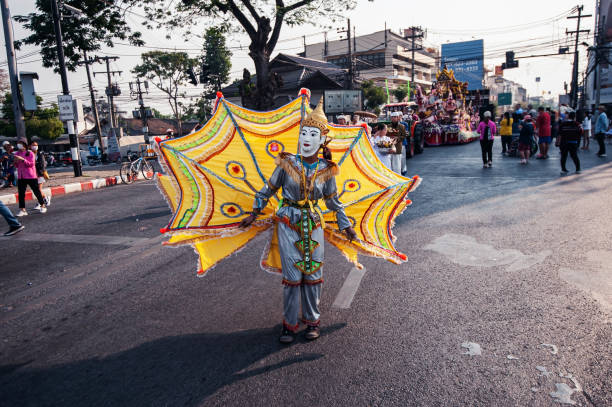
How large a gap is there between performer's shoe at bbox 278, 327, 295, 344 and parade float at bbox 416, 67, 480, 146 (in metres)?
22.3

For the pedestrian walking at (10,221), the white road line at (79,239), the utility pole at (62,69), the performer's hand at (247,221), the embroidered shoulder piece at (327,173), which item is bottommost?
the white road line at (79,239)

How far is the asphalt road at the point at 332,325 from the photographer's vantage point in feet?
9.01

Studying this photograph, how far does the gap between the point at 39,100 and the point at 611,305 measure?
53019mm

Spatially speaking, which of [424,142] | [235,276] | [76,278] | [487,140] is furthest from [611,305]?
[424,142]

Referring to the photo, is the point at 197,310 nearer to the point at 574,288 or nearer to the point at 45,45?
the point at 574,288

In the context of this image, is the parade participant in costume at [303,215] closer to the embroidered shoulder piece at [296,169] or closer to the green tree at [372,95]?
the embroidered shoulder piece at [296,169]

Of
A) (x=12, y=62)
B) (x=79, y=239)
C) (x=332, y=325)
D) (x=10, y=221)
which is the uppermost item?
(x=12, y=62)

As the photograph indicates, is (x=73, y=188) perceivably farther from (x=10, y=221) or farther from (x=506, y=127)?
(x=506, y=127)

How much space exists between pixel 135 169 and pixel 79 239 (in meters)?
9.15

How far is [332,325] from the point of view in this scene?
3623 millimetres

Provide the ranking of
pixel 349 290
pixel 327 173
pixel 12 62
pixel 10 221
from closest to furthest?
pixel 327 173, pixel 349 290, pixel 10 221, pixel 12 62

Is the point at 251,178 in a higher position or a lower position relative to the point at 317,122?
lower

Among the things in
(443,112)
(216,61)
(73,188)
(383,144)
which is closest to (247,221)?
(383,144)

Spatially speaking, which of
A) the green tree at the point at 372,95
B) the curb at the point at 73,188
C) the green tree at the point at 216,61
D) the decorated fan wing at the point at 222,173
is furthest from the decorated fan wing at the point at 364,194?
the green tree at the point at 372,95
